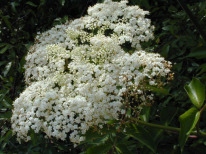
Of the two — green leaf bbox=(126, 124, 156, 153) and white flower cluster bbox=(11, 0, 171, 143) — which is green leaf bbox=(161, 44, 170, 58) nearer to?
white flower cluster bbox=(11, 0, 171, 143)

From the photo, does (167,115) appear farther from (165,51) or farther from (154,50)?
(154,50)

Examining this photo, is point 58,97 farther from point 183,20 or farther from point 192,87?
point 183,20

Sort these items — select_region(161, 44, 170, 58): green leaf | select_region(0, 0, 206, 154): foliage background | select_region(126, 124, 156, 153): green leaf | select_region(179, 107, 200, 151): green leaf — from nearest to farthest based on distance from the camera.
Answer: select_region(179, 107, 200, 151): green leaf, select_region(126, 124, 156, 153): green leaf, select_region(0, 0, 206, 154): foliage background, select_region(161, 44, 170, 58): green leaf

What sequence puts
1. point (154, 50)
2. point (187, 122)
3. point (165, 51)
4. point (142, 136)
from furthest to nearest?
point (154, 50), point (165, 51), point (142, 136), point (187, 122)

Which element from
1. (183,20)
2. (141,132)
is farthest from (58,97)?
(183,20)

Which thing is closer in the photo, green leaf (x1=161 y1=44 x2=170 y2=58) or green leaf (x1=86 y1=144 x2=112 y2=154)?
green leaf (x1=86 y1=144 x2=112 y2=154)

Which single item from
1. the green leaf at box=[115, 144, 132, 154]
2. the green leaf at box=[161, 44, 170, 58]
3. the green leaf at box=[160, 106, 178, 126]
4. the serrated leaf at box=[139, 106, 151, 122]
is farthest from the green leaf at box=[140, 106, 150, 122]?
the green leaf at box=[161, 44, 170, 58]

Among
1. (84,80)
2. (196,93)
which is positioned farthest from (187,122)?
(84,80)
